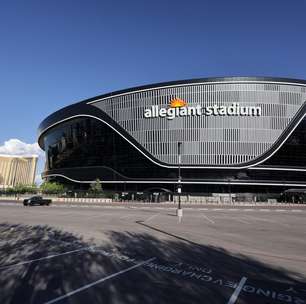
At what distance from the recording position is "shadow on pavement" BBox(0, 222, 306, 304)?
9383 millimetres

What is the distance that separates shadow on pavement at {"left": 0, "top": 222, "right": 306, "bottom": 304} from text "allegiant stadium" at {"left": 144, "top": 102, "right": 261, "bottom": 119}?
249 ft

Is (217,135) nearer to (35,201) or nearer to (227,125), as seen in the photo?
(227,125)

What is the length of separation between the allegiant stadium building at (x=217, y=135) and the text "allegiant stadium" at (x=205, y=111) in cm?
21

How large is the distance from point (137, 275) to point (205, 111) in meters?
82.7

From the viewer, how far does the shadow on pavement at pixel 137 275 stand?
9383mm

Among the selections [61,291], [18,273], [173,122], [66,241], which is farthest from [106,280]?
[173,122]

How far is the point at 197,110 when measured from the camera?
92.9m

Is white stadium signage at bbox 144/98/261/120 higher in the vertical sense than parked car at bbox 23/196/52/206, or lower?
higher

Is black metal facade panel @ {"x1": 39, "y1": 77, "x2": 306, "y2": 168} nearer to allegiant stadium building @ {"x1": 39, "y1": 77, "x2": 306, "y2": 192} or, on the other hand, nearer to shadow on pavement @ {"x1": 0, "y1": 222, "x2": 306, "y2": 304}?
allegiant stadium building @ {"x1": 39, "y1": 77, "x2": 306, "y2": 192}

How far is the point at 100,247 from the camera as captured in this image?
55.3ft

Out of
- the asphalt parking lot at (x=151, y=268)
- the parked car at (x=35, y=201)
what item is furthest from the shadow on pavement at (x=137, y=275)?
the parked car at (x=35, y=201)

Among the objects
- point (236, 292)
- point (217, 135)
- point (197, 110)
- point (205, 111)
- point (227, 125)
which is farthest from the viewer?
point (197, 110)

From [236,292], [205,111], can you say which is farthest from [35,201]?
[236,292]

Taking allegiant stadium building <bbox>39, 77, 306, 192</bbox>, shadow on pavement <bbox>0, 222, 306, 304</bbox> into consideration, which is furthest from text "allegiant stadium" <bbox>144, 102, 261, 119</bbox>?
shadow on pavement <bbox>0, 222, 306, 304</bbox>
